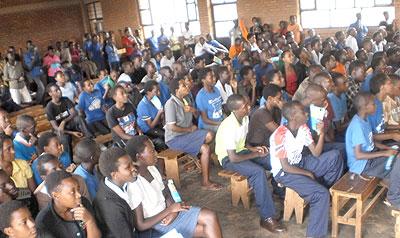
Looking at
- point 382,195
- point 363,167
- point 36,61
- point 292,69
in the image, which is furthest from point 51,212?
point 36,61

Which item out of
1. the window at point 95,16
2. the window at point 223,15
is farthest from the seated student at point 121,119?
the window at point 95,16

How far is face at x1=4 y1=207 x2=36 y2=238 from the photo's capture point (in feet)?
8.41

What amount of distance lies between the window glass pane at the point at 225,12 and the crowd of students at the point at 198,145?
19.2 feet

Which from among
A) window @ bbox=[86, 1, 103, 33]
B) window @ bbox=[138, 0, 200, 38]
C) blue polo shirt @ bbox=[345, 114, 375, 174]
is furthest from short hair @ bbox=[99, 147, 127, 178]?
window @ bbox=[86, 1, 103, 33]

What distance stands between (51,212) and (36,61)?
10.2 m

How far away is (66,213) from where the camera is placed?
2887 mm

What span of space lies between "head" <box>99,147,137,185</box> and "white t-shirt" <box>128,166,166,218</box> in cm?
11

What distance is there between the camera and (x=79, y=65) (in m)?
12.9

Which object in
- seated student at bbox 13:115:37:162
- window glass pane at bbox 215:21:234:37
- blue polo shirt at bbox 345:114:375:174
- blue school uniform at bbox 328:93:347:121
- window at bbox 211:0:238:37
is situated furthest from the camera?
window glass pane at bbox 215:21:234:37

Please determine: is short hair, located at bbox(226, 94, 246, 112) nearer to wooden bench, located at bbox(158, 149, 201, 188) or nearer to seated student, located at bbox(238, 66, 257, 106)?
wooden bench, located at bbox(158, 149, 201, 188)

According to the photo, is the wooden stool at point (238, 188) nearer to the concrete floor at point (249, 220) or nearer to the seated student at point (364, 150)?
the concrete floor at point (249, 220)

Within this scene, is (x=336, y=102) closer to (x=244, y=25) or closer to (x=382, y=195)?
(x=382, y=195)

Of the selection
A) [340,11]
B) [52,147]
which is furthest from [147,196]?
[340,11]

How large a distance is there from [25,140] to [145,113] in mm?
1605
